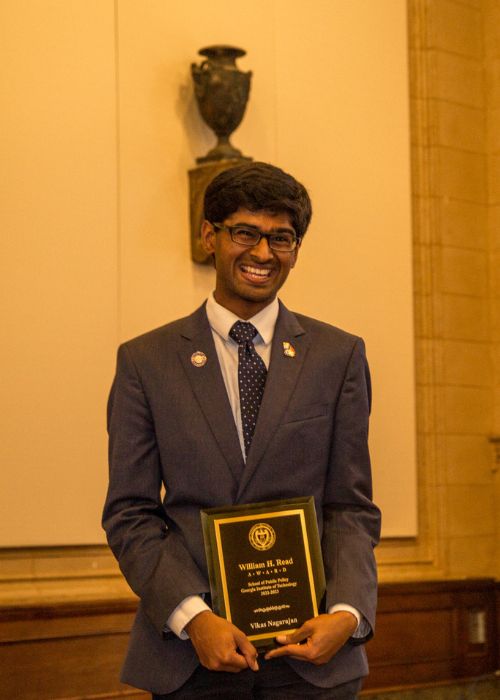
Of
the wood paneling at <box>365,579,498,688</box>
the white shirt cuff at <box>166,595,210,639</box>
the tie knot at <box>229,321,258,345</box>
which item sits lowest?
the wood paneling at <box>365,579,498,688</box>

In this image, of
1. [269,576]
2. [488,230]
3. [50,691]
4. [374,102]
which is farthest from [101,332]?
[269,576]

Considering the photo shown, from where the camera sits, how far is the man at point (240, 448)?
2680 millimetres

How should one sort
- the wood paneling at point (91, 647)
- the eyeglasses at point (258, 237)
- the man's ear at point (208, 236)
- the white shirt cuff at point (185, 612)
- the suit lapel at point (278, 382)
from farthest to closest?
the wood paneling at point (91, 647) < the man's ear at point (208, 236) < the eyeglasses at point (258, 237) < the suit lapel at point (278, 382) < the white shirt cuff at point (185, 612)

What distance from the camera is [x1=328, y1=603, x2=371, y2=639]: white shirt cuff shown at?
2.69m

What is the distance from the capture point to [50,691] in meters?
5.30

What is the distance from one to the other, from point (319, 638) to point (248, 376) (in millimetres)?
635

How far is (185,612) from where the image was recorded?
2.63 metres

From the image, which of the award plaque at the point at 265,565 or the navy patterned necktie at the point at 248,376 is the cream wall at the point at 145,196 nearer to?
the navy patterned necktie at the point at 248,376

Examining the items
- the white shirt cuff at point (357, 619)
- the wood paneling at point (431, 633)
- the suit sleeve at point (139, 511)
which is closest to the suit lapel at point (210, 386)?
the suit sleeve at point (139, 511)

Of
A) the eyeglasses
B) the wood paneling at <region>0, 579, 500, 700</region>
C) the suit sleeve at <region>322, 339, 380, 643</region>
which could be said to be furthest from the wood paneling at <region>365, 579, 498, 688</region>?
the eyeglasses

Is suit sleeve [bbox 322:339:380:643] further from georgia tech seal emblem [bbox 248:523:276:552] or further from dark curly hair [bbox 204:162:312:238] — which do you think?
dark curly hair [bbox 204:162:312:238]

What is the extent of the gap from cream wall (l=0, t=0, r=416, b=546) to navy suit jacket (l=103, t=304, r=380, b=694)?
2.60 metres

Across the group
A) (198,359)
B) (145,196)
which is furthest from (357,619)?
(145,196)

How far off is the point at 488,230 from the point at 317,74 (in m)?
1.45
